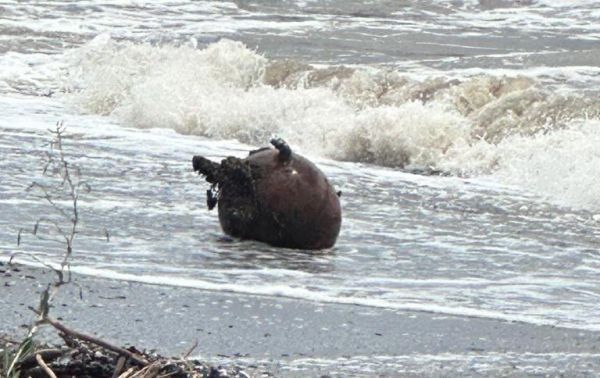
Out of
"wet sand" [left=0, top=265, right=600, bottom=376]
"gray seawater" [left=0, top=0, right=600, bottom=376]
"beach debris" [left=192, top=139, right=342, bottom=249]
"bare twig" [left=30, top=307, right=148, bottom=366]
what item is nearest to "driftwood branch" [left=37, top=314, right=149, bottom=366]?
"bare twig" [left=30, top=307, right=148, bottom=366]

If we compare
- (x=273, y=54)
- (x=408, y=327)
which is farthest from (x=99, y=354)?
(x=273, y=54)

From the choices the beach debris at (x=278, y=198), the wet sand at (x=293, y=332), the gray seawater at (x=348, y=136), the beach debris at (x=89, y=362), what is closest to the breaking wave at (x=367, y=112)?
the gray seawater at (x=348, y=136)

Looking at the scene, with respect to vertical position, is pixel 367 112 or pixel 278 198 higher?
pixel 278 198

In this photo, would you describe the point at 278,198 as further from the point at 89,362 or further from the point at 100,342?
the point at 100,342

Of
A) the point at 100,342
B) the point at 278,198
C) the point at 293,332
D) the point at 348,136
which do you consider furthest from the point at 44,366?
the point at 348,136

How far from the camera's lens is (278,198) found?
8.55m

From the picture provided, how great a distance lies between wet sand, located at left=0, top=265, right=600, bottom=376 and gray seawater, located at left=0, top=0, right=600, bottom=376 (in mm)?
231

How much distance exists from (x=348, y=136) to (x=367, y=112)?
1195 mm

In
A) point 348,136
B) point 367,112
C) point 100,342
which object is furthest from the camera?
point 367,112

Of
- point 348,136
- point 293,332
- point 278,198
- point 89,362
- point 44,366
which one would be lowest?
point 348,136

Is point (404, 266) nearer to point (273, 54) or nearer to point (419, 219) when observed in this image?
point (419, 219)

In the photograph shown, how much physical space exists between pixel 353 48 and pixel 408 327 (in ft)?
56.3

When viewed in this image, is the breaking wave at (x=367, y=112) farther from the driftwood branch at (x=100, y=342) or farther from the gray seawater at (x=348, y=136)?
the driftwood branch at (x=100, y=342)

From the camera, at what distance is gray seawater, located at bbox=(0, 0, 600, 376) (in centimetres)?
809
